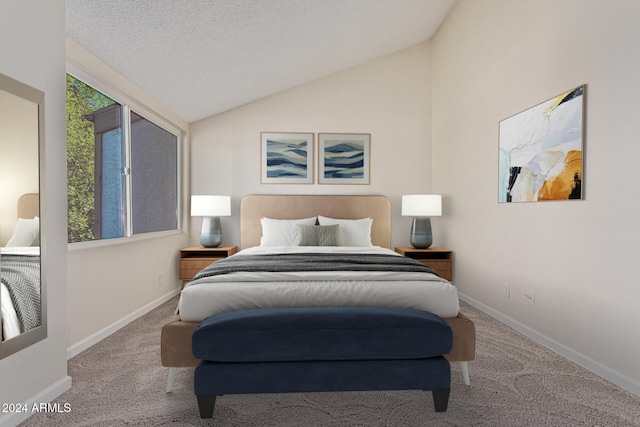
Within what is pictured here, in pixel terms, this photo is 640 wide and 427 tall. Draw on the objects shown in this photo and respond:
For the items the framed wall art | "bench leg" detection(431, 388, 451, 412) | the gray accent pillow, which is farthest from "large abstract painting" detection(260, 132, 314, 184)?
"bench leg" detection(431, 388, 451, 412)

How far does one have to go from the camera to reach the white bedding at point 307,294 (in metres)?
2.12

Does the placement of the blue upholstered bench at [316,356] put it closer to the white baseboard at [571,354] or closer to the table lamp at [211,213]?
the white baseboard at [571,354]

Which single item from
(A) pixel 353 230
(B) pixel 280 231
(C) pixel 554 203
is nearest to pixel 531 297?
(C) pixel 554 203

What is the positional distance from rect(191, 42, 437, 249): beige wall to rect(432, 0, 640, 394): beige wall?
1.87 feet

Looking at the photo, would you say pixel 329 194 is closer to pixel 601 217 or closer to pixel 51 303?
pixel 601 217

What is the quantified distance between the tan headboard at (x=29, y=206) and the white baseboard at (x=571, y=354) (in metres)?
3.28

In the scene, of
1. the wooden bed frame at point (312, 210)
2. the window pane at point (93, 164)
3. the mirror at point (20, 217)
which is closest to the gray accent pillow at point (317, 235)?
the wooden bed frame at point (312, 210)

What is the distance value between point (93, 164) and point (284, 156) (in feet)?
7.68

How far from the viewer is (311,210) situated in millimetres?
4719

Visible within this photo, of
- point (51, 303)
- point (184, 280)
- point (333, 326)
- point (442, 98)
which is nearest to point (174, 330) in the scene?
point (51, 303)

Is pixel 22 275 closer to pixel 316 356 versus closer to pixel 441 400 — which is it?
pixel 316 356

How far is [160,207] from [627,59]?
4129 millimetres

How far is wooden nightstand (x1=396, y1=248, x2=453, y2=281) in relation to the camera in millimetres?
4273

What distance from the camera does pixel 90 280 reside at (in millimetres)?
2775
